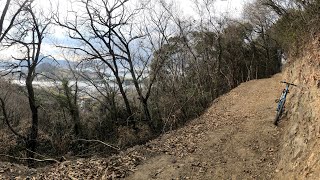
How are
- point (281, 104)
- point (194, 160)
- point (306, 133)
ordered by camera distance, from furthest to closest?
point (281, 104)
point (194, 160)
point (306, 133)

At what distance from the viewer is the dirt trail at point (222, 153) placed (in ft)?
27.1

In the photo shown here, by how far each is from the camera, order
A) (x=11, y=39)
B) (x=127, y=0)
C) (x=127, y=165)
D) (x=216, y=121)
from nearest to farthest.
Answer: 1. (x=127, y=165)
2. (x=216, y=121)
3. (x=11, y=39)
4. (x=127, y=0)

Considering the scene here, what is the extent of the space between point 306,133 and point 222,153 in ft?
8.51

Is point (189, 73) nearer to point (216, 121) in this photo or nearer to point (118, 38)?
point (118, 38)

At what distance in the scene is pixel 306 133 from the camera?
7207mm

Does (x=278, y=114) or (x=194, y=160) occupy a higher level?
(x=278, y=114)

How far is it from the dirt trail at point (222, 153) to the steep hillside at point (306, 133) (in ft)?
1.73

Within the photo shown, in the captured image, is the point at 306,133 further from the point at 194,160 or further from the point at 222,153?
the point at 194,160

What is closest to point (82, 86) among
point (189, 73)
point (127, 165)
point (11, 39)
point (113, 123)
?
point (113, 123)

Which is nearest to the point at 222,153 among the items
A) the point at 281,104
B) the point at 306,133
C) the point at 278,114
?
the point at 278,114

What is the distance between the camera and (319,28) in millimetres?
8516

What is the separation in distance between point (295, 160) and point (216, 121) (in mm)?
5506

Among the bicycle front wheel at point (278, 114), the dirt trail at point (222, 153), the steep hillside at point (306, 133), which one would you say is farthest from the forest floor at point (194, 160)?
the steep hillside at point (306, 133)

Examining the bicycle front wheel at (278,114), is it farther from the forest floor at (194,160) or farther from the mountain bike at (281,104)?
the forest floor at (194,160)
